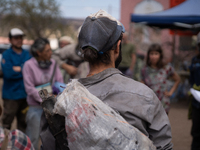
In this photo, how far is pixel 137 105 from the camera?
1.39m

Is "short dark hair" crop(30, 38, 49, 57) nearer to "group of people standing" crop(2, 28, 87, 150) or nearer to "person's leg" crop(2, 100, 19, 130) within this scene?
"group of people standing" crop(2, 28, 87, 150)

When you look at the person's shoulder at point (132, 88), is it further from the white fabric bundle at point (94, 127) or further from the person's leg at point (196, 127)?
the person's leg at point (196, 127)

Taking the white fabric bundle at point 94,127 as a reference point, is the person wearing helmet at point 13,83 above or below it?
below

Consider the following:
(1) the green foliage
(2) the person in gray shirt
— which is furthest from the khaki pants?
(1) the green foliage

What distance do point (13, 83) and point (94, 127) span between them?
3.89m

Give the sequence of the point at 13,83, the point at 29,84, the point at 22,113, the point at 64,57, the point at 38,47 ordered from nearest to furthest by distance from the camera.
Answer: the point at 29,84, the point at 38,47, the point at 13,83, the point at 22,113, the point at 64,57

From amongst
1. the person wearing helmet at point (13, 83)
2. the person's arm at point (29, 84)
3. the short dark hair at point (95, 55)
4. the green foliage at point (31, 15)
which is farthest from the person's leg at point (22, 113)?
the green foliage at point (31, 15)

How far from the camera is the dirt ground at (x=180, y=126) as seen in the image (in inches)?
204

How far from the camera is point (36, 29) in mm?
21062

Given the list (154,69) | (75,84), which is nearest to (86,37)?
(75,84)

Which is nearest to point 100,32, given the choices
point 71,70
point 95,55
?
point 95,55

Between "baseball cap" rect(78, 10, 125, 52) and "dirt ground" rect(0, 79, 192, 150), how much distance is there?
3.90 meters

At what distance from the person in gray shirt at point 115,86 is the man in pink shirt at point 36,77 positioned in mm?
2641

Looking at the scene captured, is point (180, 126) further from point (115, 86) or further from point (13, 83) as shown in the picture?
point (115, 86)
